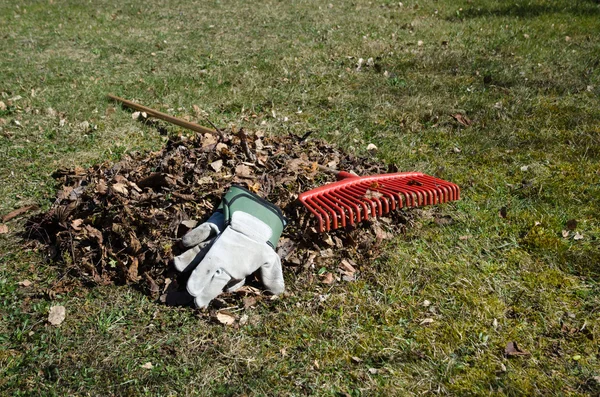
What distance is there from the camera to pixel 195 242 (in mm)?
3320

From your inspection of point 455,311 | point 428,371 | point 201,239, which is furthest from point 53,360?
point 455,311

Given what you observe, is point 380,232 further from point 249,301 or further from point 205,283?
point 205,283

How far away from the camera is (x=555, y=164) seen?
4.81m

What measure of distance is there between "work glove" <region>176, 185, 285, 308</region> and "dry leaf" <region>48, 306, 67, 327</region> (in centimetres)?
76

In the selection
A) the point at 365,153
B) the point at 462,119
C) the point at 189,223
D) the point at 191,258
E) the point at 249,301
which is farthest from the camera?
the point at 462,119

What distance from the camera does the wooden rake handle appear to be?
4.80 m

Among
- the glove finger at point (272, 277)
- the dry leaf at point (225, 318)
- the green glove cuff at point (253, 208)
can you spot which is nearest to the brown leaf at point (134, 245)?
the green glove cuff at point (253, 208)

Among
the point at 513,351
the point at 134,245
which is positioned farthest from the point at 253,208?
the point at 513,351

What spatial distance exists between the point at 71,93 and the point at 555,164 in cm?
590

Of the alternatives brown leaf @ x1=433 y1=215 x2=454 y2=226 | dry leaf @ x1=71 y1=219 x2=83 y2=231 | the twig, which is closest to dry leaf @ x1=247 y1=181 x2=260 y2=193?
the twig

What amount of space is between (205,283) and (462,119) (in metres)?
3.89

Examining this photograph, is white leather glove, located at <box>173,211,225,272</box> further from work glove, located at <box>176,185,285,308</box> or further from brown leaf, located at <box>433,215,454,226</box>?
brown leaf, located at <box>433,215,454,226</box>

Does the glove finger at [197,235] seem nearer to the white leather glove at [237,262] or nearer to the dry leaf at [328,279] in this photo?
the white leather glove at [237,262]

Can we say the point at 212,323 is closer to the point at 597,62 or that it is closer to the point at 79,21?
the point at 597,62
